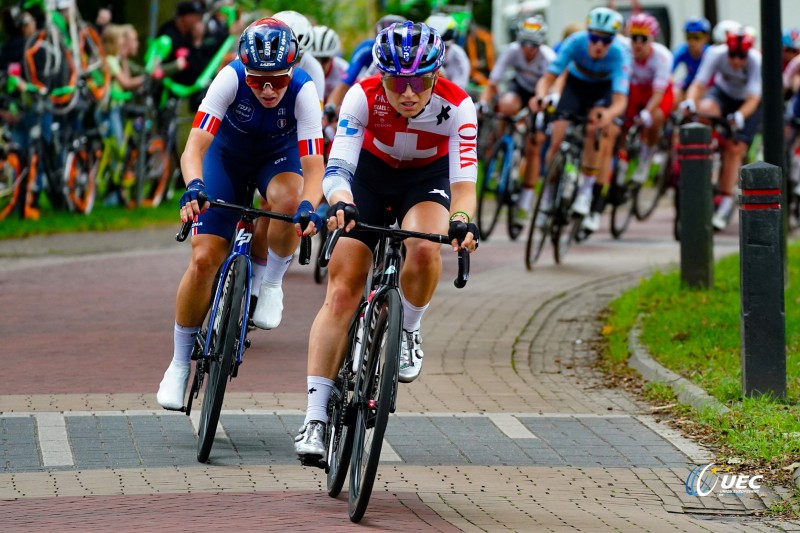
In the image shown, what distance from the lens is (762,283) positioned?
8.88 meters

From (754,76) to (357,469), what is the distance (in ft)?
38.2

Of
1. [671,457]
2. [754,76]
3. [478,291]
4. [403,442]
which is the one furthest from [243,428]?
[754,76]

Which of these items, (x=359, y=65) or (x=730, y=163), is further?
(x=730, y=163)

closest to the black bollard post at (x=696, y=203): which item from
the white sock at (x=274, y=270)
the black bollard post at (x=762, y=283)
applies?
the black bollard post at (x=762, y=283)

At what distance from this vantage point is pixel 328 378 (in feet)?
23.2

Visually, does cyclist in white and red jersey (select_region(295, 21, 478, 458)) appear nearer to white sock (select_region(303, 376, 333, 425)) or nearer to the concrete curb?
white sock (select_region(303, 376, 333, 425))

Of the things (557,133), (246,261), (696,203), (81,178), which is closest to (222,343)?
(246,261)

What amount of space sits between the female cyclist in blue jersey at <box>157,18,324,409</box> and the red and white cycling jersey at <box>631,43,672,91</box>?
9.44 metres

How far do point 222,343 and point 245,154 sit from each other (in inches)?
56.2

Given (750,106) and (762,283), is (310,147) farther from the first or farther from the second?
(750,106)

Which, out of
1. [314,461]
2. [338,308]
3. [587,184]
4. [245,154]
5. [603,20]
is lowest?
[314,461]

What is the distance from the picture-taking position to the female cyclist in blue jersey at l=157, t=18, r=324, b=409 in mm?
7996

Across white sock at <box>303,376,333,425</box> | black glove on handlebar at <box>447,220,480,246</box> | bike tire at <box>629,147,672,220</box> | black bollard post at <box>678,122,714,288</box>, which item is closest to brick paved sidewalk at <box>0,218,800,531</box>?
white sock at <box>303,376,333,425</box>

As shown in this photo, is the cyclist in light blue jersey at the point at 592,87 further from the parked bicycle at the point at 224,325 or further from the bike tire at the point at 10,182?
the parked bicycle at the point at 224,325
